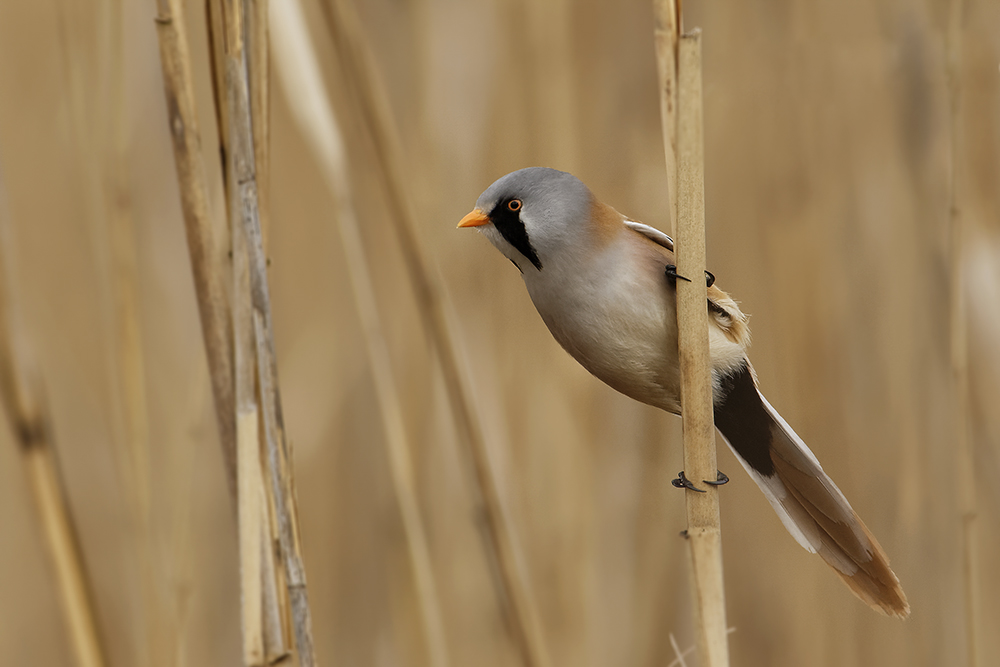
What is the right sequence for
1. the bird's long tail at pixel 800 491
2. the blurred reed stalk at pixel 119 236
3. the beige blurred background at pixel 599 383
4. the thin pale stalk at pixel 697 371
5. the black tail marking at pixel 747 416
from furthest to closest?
1. the beige blurred background at pixel 599 383
2. the blurred reed stalk at pixel 119 236
3. the black tail marking at pixel 747 416
4. the bird's long tail at pixel 800 491
5. the thin pale stalk at pixel 697 371

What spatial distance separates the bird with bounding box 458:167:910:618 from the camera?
2.69 ft

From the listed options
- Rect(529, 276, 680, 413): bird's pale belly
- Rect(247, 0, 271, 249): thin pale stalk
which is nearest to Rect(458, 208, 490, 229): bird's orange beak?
Rect(529, 276, 680, 413): bird's pale belly

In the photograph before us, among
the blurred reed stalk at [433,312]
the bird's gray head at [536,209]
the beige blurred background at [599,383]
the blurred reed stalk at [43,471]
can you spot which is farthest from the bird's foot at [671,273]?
the blurred reed stalk at [43,471]

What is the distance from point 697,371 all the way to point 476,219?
0.29 metres

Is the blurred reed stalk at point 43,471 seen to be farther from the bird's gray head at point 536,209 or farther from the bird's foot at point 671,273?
the bird's foot at point 671,273

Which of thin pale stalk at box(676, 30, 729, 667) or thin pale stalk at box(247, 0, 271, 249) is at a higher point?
thin pale stalk at box(247, 0, 271, 249)

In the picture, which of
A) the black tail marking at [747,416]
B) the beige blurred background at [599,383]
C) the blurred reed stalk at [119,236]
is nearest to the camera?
the black tail marking at [747,416]

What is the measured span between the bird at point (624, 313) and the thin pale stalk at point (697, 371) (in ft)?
0.36

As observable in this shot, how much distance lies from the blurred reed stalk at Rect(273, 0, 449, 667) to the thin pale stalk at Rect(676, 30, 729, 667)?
562 mm

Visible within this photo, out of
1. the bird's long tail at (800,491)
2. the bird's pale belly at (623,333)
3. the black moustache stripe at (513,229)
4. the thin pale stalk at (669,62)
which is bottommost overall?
the bird's long tail at (800,491)

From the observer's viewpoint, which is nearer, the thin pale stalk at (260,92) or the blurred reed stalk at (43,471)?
the thin pale stalk at (260,92)

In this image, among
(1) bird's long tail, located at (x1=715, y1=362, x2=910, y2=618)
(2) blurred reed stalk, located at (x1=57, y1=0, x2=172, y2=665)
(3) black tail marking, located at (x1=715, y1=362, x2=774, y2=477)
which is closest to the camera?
(1) bird's long tail, located at (x1=715, y1=362, x2=910, y2=618)

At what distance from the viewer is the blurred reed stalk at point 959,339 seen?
105 centimetres

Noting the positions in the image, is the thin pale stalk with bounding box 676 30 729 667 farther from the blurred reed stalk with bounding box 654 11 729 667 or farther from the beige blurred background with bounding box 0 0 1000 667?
the beige blurred background with bounding box 0 0 1000 667
